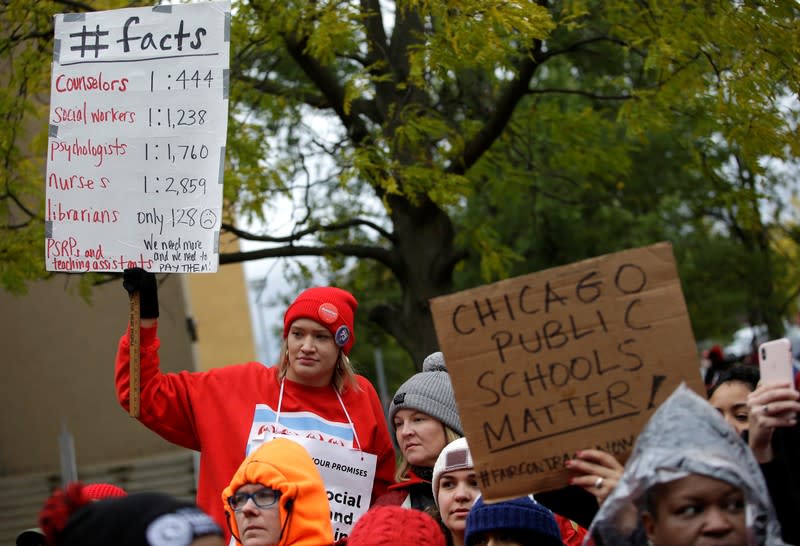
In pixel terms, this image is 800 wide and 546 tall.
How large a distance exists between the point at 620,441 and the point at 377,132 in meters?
5.17

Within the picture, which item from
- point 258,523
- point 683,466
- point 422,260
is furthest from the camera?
point 422,260

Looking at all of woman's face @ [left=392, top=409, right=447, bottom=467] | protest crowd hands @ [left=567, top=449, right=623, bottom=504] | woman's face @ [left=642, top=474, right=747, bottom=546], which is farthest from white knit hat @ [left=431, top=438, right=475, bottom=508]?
woman's face @ [left=642, top=474, right=747, bottom=546]

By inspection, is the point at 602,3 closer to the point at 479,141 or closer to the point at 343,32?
the point at 479,141

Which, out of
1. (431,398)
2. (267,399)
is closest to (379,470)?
(431,398)

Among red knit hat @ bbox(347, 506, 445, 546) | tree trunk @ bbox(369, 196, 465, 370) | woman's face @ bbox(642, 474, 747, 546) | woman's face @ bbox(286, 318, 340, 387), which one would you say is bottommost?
red knit hat @ bbox(347, 506, 445, 546)

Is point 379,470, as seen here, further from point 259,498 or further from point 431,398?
point 259,498

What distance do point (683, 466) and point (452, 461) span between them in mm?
1549

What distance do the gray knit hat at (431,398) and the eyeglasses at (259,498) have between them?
1.10 metres

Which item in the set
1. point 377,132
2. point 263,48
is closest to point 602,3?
point 377,132

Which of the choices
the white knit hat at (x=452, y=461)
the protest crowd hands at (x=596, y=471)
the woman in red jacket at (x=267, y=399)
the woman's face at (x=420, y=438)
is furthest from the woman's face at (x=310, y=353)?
the protest crowd hands at (x=596, y=471)

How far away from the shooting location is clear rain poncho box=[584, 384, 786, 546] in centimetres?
271

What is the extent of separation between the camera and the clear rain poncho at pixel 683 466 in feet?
8.91

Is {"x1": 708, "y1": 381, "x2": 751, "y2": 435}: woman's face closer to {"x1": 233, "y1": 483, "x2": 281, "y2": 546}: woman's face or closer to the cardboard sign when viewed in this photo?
the cardboard sign

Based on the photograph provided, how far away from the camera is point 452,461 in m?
4.17
